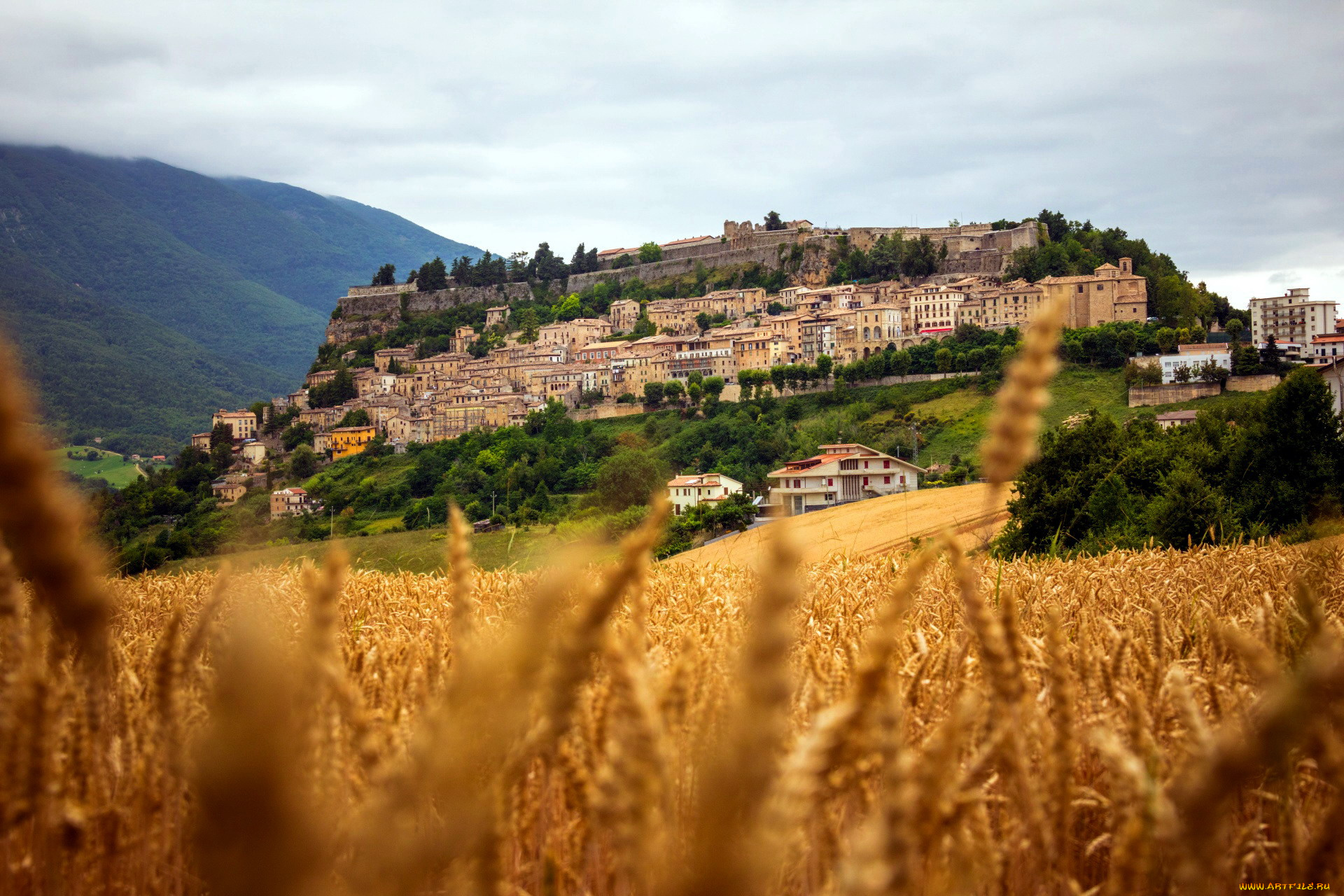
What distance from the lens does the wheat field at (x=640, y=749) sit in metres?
0.72

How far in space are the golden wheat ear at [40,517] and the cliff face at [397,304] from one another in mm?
105308

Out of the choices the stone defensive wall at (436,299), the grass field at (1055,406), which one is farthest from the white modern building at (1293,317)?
the stone defensive wall at (436,299)

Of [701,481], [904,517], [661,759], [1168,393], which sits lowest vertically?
[701,481]

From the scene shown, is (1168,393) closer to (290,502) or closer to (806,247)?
(806,247)

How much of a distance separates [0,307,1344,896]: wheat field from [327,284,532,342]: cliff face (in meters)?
105

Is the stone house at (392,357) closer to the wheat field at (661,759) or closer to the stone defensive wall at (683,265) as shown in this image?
the stone defensive wall at (683,265)

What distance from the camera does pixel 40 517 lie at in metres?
0.72

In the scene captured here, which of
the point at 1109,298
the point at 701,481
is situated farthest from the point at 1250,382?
the point at 701,481

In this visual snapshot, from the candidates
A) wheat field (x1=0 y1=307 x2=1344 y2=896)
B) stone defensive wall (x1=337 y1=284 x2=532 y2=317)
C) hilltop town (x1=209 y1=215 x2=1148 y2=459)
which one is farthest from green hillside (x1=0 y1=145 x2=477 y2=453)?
stone defensive wall (x1=337 y1=284 x2=532 y2=317)

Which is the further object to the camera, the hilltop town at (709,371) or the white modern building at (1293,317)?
the white modern building at (1293,317)

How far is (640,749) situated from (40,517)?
1.79 ft

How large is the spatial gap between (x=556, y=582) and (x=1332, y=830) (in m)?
0.77

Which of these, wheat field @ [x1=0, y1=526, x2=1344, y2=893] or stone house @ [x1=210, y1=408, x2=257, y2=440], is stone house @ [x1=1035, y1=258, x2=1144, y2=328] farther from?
wheat field @ [x1=0, y1=526, x2=1344, y2=893]

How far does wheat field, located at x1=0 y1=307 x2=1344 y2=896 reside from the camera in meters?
0.72
